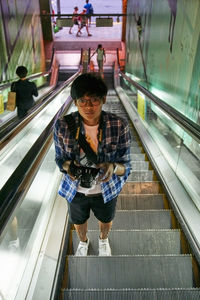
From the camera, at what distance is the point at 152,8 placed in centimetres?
636

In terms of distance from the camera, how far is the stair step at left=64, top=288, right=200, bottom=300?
1.76 metres

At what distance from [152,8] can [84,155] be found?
20.2ft

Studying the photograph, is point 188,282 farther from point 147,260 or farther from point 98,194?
point 98,194

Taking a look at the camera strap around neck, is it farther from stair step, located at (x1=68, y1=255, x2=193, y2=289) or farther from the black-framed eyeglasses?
stair step, located at (x1=68, y1=255, x2=193, y2=289)

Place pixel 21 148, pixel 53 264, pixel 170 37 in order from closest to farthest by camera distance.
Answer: pixel 53 264 < pixel 21 148 < pixel 170 37

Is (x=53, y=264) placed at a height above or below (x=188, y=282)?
above

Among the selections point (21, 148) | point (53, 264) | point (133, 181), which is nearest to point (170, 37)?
point (133, 181)

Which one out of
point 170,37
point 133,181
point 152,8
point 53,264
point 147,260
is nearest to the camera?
point 53,264

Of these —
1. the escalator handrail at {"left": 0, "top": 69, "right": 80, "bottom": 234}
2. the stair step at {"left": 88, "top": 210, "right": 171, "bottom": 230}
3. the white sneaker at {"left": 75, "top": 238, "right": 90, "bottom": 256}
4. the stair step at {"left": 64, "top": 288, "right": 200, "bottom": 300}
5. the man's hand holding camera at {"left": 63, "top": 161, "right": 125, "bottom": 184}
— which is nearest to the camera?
the escalator handrail at {"left": 0, "top": 69, "right": 80, "bottom": 234}

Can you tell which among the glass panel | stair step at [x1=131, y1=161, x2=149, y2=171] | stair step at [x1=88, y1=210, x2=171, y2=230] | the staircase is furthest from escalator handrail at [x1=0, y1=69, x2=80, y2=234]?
stair step at [x1=131, y1=161, x2=149, y2=171]

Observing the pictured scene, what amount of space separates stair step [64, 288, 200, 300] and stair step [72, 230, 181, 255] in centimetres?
52

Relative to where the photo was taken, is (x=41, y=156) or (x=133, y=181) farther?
(x=133, y=181)

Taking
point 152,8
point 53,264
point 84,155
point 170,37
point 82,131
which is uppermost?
point 152,8

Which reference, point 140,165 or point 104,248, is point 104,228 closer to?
point 104,248
